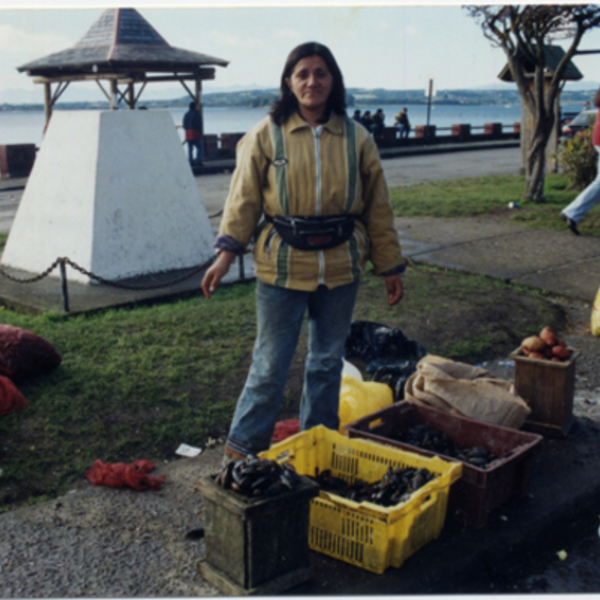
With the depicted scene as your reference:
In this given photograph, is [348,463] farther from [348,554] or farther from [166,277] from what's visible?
[166,277]

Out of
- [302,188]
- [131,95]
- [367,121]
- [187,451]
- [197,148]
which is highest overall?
[131,95]

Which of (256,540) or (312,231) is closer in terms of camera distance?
(256,540)

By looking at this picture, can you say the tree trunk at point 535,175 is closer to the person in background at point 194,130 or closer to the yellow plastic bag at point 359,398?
the yellow plastic bag at point 359,398

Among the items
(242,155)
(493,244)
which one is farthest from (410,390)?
(493,244)

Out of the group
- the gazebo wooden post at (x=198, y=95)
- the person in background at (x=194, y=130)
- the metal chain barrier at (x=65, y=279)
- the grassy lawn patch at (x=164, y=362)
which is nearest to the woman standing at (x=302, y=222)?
the grassy lawn patch at (x=164, y=362)

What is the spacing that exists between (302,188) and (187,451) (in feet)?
5.73

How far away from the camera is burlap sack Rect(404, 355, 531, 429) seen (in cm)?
409

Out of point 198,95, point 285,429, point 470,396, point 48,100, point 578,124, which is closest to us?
point 470,396

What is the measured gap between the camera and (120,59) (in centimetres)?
2028

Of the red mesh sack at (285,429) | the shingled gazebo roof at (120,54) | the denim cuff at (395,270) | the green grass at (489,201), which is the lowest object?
the red mesh sack at (285,429)

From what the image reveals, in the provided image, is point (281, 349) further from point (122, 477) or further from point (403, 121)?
point (403, 121)

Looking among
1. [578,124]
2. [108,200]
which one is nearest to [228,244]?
[108,200]

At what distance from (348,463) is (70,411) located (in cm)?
189

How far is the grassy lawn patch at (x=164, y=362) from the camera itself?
412 centimetres
